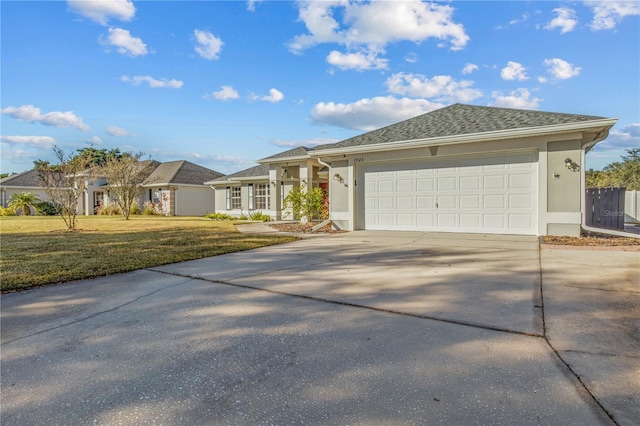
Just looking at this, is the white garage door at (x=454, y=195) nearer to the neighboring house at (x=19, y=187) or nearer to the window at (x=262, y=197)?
the window at (x=262, y=197)

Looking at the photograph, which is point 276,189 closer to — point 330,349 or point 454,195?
point 454,195

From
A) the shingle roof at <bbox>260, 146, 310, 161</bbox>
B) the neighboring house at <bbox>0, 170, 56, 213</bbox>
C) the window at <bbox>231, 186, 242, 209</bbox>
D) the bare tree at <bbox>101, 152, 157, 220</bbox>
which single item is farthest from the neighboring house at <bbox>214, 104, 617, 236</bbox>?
the neighboring house at <bbox>0, 170, 56, 213</bbox>

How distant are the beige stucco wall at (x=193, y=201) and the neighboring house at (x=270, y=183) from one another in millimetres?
3776

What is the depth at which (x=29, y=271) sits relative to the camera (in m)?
5.35

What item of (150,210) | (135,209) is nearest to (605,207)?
(150,210)

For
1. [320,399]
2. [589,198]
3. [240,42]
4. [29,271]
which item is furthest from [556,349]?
[240,42]

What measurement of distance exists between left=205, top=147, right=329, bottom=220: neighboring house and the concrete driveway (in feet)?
34.9

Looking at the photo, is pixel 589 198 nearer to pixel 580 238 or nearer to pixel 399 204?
pixel 580 238

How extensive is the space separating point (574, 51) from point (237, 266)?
42.3 feet

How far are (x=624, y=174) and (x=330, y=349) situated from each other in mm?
39947

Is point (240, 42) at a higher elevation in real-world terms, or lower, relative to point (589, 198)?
higher

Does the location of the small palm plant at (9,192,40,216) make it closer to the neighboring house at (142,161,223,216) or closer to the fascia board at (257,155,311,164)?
the neighboring house at (142,161,223,216)

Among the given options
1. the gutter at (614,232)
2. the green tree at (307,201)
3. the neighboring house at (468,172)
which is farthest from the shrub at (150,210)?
the gutter at (614,232)

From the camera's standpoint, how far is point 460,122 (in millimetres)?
10820
